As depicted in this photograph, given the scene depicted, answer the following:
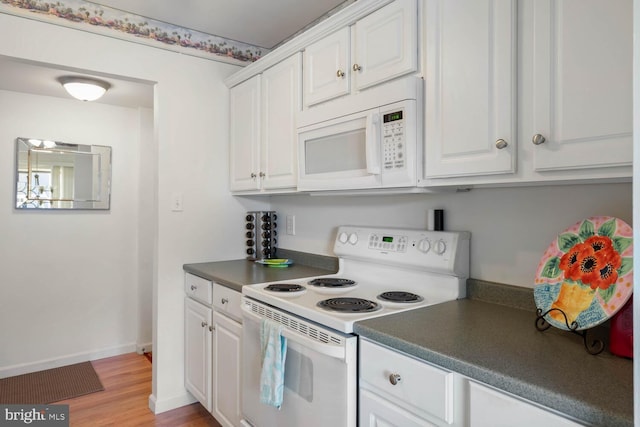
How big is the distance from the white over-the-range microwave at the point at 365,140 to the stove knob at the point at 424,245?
321 millimetres

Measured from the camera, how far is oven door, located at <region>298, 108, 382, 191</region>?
5.46 ft

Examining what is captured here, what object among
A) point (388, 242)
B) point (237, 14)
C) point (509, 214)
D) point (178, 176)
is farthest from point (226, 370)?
point (237, 14)

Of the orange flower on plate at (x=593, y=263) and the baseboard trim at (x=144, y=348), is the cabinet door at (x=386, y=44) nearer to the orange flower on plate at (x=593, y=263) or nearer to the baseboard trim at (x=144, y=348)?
the orange flower on plate at (x=593, y=263)

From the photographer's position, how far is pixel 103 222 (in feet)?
11.6

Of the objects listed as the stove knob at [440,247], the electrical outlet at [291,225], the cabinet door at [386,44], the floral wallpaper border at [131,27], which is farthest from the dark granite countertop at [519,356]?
the floral wallpaper border at [131,27]

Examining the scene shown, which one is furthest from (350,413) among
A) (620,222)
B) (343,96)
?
(343,96)

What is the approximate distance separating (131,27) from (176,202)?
1031 millimetres

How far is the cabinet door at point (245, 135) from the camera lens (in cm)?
253

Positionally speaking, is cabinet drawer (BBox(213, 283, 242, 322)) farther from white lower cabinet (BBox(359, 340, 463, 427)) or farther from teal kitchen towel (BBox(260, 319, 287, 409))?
white lower cabinet (BBox(359, 340, 463, 427))

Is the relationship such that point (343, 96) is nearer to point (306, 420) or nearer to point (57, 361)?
point (306, 420)

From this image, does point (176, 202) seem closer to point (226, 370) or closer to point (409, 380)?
point (226, 370)

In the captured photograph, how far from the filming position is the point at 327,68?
1.96 m

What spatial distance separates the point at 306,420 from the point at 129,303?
2.69 m

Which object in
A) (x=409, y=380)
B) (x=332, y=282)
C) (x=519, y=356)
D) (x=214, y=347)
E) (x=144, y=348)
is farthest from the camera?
(x=144, y=348)
